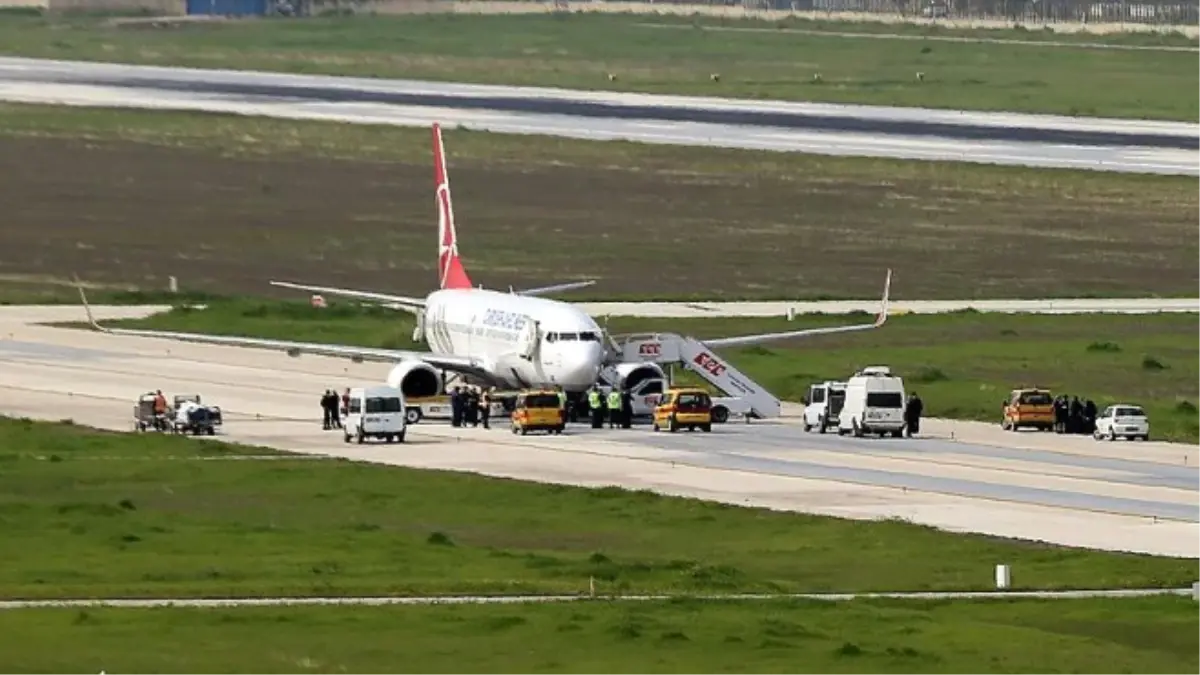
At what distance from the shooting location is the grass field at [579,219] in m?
144

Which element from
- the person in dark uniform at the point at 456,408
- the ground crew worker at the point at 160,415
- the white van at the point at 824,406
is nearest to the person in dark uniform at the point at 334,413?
the person in dark uniform at the point at 456,408

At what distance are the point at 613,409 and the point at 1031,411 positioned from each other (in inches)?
522

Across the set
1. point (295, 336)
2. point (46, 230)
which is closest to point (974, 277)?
point (295, 336)

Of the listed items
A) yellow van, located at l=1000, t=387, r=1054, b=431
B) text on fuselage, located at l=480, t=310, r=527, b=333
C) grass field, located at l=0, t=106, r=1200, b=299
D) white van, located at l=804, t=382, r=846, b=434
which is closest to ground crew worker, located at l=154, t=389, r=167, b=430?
text on fuselage, located at l=480, t=310, r=527, b=333

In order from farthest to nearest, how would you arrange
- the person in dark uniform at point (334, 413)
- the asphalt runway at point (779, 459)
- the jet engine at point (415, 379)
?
the jet engine at point (415, 379) → the person in dark uniform at point (334, 413) → the asphalt runway at point (779, 459)

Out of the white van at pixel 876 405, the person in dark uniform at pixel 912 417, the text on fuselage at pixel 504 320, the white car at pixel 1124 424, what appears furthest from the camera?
the text on fuselage at pixel 504 320

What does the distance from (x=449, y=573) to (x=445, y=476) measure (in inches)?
803

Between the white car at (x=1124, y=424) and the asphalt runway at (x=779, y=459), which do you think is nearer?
the asphalt runway at (x=779, y=459)

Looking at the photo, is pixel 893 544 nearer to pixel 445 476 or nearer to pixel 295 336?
pixel 445 476

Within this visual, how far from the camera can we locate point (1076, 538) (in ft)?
234

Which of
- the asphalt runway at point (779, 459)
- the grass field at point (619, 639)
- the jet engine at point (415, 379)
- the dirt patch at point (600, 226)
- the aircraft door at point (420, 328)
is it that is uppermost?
the dirt patch at point (600, 226)

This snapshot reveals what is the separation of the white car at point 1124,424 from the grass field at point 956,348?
1.44m

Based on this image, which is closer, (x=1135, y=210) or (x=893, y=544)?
(x=893, y=544)

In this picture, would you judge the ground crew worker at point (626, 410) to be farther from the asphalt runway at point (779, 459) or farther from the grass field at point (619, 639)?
the grass field at point (619, 639)
